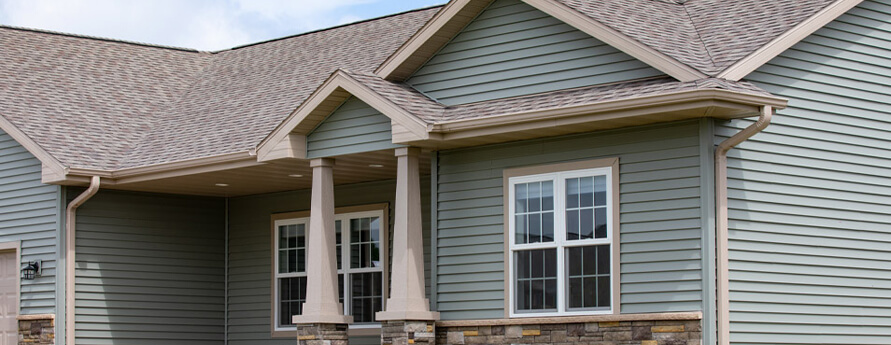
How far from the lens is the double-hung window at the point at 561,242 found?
12.7 metres

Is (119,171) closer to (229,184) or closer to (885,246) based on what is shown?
(229,184)

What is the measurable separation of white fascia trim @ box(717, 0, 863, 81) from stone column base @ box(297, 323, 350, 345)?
525 cm

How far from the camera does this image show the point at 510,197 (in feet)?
44.4

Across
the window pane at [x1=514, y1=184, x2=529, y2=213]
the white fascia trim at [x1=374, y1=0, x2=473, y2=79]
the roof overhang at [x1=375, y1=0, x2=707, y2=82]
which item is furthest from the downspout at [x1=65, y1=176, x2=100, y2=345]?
the window pane at [x1=514, y1=184, x2=529, y2=213]

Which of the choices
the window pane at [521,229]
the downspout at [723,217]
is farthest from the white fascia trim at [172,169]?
the downspout at [723,217]

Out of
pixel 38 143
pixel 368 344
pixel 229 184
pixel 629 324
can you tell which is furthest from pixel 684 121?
pixel 38 143

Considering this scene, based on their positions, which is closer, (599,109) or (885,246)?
(599,109)

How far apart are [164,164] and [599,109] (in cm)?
670

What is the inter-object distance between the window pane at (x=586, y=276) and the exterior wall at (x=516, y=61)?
5.76 ft

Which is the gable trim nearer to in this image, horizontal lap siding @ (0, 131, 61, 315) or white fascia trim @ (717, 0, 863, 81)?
white fascia trim @ (717, 0, 863, 81)

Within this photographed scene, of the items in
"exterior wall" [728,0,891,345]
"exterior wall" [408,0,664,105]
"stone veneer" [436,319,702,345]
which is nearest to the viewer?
"stone veneer" [436,319,702,345]

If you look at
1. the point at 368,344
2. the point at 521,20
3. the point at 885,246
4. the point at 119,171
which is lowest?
the point at 368,344

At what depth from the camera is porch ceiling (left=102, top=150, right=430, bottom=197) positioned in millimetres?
15289

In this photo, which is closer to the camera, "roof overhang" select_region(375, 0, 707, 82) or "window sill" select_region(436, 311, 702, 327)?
"window sill" select_region(436, 311, 702, 327)
